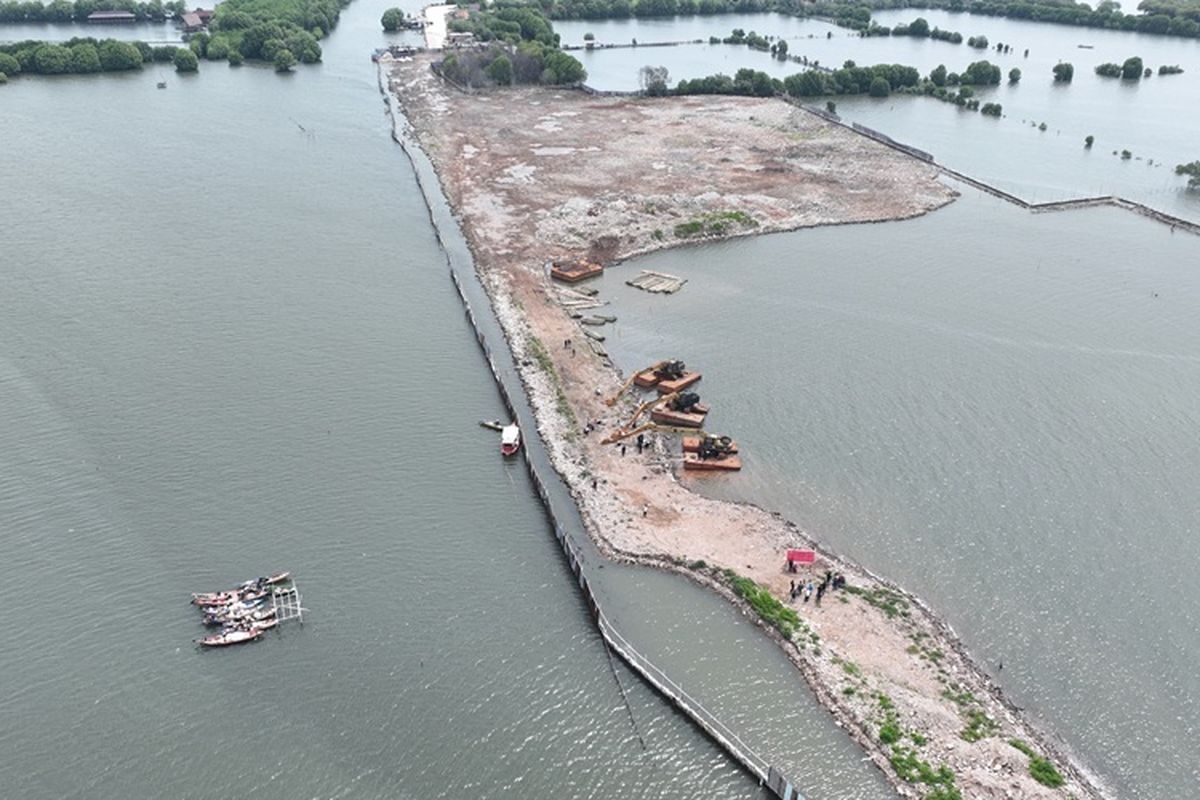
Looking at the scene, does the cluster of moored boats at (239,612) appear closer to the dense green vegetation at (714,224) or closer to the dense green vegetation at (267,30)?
the dense green vegetation at (714,224)

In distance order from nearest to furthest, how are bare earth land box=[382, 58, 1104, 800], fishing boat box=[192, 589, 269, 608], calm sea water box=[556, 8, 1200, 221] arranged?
1. bare earth land box=[382, 58, 1104, 800]
2. fishing boat box=[192, 589, 269, 608]
3. calm sea water box=[556, 8, 1200, 221]

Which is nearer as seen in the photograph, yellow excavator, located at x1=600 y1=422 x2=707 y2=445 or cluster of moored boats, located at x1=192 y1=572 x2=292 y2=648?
cluster of moored boats, located at x1=192 y1=572 x2=292 y2=648

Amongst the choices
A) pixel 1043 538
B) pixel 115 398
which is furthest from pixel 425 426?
pixel 1043 538

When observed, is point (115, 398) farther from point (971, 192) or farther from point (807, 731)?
point (971, 192)

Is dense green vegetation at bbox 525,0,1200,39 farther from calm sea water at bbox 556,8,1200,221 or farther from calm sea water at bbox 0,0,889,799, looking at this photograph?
calm sea water at bbox 0,0,889,799

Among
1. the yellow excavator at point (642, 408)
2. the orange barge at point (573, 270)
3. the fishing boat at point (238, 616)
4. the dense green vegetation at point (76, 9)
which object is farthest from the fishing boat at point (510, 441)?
the dense green vegetation at point (76, 9)

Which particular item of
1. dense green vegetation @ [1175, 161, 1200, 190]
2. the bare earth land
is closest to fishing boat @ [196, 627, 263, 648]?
the bare earth land
